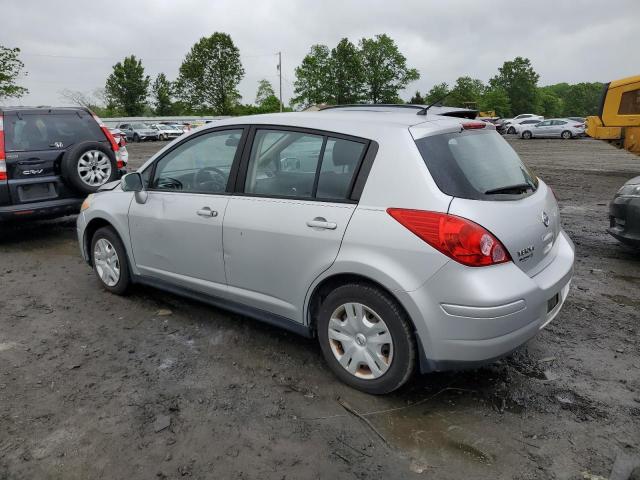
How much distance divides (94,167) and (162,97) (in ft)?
264

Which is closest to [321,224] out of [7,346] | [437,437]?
[437,437]

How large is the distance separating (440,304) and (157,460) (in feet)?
5.36

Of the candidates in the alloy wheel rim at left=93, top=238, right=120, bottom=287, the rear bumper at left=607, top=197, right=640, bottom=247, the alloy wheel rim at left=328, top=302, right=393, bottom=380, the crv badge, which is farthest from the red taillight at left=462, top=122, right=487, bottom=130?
the alloy wheel rim at left=93, top=238, right=120, bottom=287

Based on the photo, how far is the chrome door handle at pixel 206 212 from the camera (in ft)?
12.1

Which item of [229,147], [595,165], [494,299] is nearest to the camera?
[494,299]

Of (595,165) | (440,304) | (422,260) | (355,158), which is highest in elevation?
(355,158)

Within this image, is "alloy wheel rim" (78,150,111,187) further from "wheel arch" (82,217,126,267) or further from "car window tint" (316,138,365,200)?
"car window tint" (316,138,365,200)

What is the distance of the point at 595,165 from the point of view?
16.5 meters

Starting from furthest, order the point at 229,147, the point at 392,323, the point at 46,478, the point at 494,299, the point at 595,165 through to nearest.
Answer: the point at 595,165 → the point at 229,147 → the point at 392,323 → the point at 494,299 → the point at 46,478

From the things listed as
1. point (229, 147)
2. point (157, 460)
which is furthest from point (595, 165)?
point (157, 460)

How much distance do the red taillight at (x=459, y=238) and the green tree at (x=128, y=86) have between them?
263ft

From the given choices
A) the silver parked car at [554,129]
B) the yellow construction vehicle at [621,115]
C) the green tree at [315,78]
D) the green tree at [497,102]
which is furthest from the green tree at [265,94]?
the yellow construction vehicle at [621,115]

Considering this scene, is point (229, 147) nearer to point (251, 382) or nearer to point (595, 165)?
point (251, 382)

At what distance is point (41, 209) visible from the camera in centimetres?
657
